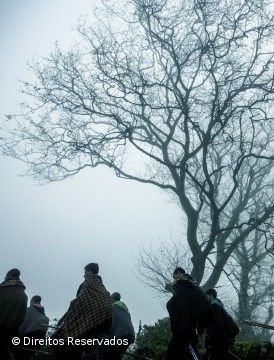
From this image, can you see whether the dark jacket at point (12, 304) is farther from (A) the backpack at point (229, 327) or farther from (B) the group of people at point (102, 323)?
(A) the backpack at point (229, 327)

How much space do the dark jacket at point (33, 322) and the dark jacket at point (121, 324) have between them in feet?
4.80

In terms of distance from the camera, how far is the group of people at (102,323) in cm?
504

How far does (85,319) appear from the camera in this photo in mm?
5062

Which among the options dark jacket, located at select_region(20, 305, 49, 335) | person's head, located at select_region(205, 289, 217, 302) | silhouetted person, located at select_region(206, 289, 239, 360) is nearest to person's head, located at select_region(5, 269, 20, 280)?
dark jacket, located at select_region(20, 305, 49, 335)

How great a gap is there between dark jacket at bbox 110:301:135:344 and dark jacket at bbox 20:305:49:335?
57.5 inches

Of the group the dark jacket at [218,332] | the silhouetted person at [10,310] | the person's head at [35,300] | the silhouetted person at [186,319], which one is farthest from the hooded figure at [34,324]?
the silhouetted person at [186,319]

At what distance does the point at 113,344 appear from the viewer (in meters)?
7.43

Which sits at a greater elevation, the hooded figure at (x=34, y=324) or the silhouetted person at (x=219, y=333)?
the hooded figure at (x=34, y=324)

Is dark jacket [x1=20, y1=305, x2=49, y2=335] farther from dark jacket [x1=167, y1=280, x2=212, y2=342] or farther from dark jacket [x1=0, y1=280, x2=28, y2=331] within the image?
dark jacket [x1=167, y1=280, x2=212, y2=342]

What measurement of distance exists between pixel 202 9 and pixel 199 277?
7.79 metres

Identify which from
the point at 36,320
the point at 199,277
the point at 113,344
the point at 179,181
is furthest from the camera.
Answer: the point at 179,181

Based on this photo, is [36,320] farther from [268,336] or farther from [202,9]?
[268,336]

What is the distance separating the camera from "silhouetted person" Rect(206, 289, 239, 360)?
23.1 feet

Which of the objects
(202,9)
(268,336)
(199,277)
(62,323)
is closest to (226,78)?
(202,9)
